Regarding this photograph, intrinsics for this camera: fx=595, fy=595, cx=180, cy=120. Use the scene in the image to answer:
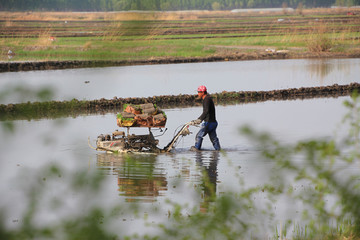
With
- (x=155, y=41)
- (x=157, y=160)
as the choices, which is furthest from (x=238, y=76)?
(x=155, y=41)

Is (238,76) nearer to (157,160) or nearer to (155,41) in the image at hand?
(157,160)

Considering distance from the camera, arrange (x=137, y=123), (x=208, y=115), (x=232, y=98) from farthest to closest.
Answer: (x=232, y=98)
(x=208, y=115)
(x=137, y=123)

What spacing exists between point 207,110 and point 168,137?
3.72 metres

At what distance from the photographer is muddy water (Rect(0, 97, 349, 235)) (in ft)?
4.90

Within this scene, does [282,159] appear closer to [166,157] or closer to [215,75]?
[166,157]

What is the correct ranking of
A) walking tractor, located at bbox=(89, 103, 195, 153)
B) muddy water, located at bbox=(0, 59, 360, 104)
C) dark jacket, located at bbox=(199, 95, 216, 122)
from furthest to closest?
1. muddy water, located at bbox=(0, 59, 360, 104)
2. dark jacket, located at bbox=(199, 95, 216, 122)
3. walking tractor, located at bbox=(89, 103, 195, 153)

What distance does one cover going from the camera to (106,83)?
126 cm

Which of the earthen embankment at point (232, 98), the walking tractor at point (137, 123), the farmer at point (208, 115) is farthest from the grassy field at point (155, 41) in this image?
the earthen embankment at point (232, 98)

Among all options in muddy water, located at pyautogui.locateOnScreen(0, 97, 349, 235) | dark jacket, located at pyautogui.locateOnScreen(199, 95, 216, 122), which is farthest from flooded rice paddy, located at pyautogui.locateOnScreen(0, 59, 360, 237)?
dark jacket, located at pyautogui.locateOnScreen(199, 95, 216, 122)

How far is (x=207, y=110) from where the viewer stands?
14.0m

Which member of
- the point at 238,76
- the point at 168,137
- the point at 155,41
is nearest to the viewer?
the point at 155,41

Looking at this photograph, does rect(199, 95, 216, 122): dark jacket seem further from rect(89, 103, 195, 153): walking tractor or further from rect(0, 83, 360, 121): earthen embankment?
rect(0, 83, 360, 121): earthen embankment

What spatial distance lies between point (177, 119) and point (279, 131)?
3853 mm

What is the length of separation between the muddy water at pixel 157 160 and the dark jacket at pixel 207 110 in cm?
90
